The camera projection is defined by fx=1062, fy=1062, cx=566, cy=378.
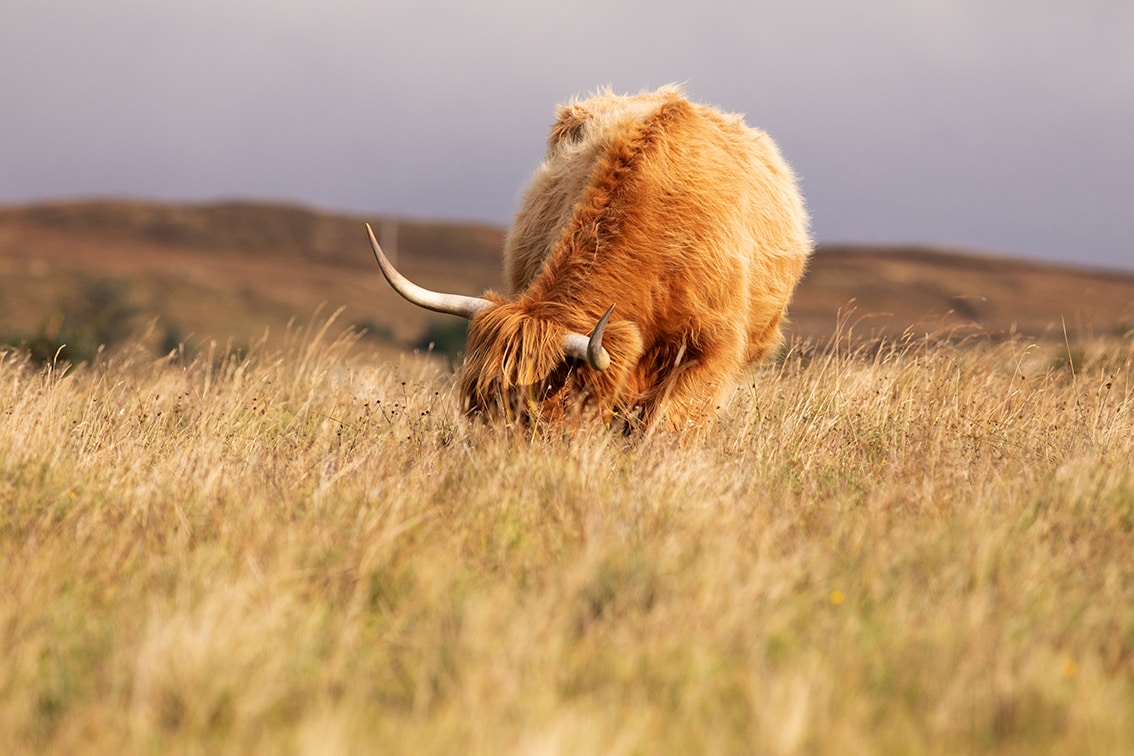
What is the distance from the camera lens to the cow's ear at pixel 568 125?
757cm

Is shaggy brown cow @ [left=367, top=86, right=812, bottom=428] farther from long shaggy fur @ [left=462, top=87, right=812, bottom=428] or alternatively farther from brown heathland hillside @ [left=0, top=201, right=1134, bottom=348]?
brown heathland hillside @ [left=0, top=201, right=1134, bottom=348]

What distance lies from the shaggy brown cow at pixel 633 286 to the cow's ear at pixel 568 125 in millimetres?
384

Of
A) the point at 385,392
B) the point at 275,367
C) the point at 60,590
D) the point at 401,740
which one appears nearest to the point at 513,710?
Answer: the point at 401,740

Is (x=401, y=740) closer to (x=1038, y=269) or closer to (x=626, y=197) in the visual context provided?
(x=626, y=197)

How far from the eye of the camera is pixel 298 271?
62.2 m

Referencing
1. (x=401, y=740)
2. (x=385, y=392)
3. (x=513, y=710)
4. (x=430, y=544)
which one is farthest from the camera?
(x=385, y=392)

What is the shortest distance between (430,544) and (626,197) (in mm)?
2849

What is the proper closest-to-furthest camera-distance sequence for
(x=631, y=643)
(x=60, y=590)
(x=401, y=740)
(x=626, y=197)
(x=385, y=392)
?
(x=401, y=740)
(x=631, y=643)
(x=60, y=590)
(x=626, y=197)
(x=385, y=392)

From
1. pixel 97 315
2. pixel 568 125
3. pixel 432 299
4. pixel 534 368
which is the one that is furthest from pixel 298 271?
pixel 534 368

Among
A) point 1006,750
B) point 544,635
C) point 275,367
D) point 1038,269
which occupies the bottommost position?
point 1038,269

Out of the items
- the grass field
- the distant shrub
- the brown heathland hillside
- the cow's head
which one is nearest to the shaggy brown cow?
the cow's head

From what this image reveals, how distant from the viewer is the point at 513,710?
8.19ft

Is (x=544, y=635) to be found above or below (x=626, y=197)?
below

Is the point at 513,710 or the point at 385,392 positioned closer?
the point at 513,710
